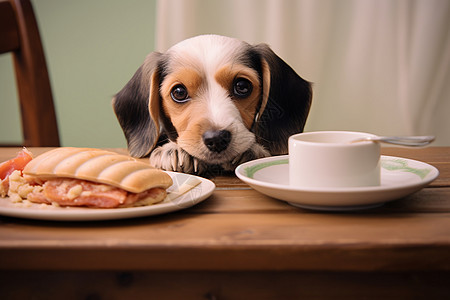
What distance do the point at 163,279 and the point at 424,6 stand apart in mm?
1926

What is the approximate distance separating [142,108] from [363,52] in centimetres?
126

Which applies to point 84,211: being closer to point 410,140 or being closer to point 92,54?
point 410,140

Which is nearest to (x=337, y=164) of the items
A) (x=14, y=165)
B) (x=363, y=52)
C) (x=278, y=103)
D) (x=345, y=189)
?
(x=345, y=189)

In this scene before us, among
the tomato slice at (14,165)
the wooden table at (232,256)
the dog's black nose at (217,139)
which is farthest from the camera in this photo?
the dog's black nose at (217,139)

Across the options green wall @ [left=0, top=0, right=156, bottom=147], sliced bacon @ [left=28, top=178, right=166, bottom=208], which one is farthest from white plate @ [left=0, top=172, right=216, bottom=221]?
green wall @ [left=0, top=0, right=156, bottom=147]

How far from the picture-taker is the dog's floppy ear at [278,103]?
1.16 metres

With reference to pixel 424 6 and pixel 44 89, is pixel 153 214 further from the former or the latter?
pixel 424 6

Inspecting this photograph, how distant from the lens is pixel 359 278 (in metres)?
0.62

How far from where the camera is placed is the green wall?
214 cm

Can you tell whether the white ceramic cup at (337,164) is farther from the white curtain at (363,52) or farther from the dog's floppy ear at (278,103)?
the white curtain at (363,52)

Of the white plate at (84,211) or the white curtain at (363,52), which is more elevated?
the white curtain at (363,52)

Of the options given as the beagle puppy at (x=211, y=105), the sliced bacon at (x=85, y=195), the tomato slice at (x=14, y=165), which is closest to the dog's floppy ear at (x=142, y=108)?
the beagle puppy at (x=211, y=105)

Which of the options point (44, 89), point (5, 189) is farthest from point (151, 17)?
point (5, 189)

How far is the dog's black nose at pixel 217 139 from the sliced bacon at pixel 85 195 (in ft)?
1.02
